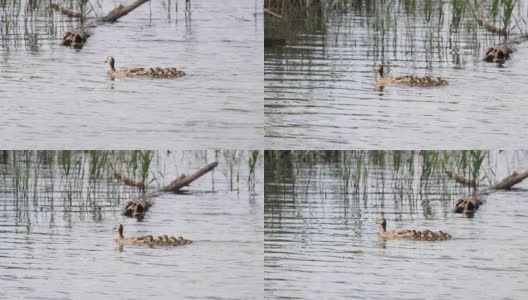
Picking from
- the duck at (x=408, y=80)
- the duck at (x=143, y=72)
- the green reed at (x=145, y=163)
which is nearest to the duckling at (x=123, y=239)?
the green reed at (x=145, y=163)

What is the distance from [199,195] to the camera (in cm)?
778

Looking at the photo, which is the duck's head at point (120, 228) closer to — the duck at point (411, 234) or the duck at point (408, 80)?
the duck at point (411, 234)

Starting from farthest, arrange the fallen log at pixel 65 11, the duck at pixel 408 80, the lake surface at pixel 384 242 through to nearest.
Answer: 1. the fallen log at pixel 65 11
2. the duck at pixel 408 80
3. the lake surface at pixel 384 242

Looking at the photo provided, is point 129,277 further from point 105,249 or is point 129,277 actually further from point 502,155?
point 502,155

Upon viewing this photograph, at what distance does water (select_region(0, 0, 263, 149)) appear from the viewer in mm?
7637

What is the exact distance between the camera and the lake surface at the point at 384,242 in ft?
24.9

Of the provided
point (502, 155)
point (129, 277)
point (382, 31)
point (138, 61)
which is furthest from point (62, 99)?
point (502, 155)

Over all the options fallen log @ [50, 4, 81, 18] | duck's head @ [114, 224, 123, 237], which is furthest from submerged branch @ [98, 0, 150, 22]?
duck's head @ [114, 224, 123, 237]

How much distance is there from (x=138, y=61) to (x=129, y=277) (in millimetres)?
1035

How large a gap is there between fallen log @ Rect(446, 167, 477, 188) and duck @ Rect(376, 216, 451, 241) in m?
0.26

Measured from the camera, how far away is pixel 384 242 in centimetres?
765

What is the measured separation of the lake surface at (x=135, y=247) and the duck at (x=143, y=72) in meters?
0.40

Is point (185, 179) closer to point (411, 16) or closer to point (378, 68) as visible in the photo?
point (378, 68)

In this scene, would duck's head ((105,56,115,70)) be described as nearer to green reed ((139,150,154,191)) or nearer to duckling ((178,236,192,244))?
green reed ((139,150,154,191))
